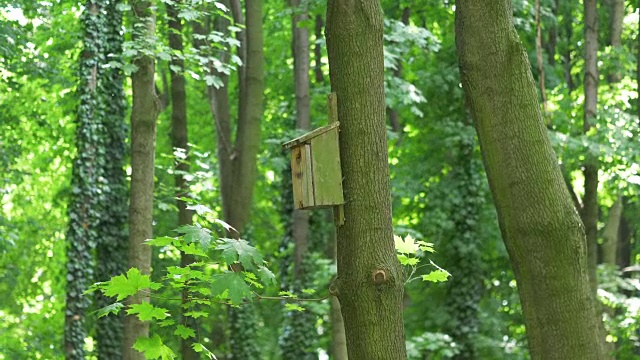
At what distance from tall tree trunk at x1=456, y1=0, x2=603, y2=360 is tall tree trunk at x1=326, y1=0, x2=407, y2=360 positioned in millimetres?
1297

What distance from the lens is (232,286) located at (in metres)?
4.45

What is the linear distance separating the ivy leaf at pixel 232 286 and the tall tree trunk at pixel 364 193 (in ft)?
1.49

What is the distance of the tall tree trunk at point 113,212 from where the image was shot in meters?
15.9

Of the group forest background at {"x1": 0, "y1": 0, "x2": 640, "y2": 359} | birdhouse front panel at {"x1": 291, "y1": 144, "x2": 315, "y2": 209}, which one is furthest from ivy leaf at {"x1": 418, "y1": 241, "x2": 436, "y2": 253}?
forest background at {"x1": 0, "y1": 0, "x2": 640, "y2": 359}

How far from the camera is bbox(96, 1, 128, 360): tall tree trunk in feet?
52.1

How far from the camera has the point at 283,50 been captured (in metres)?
23.4

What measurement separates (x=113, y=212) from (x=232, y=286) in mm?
12413

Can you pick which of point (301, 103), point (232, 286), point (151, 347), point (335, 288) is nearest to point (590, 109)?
point (301, 103)

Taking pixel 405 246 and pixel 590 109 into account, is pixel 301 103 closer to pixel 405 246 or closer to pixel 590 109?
pixel 590 109

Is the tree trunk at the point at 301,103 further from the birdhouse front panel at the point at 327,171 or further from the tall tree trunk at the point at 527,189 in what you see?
the birdhouse front panel at the point at 327,171

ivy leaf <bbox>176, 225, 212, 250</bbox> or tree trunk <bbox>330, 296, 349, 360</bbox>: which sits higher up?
ivy leaf <bbox>176, 225, 212, 250</bbox>

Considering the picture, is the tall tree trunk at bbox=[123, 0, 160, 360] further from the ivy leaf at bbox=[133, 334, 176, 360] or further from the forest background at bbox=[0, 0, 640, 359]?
the ivy leaf at bbox=[133, 334, 176, 360]

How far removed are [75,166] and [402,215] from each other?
6750 millimetres

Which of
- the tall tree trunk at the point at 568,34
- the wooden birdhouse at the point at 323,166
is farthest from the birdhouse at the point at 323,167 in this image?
the tall tree trunk at the point at 568,34
